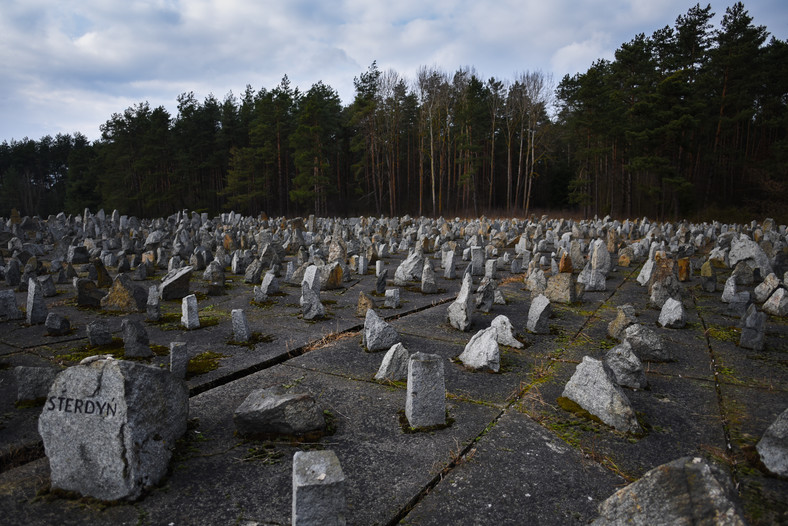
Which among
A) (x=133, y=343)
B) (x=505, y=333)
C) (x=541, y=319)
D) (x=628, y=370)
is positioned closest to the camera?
(x=628, y=370)

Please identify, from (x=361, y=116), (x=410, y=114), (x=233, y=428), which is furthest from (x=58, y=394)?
(x=410, y=114)

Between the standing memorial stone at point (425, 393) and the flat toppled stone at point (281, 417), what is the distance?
0.52 m

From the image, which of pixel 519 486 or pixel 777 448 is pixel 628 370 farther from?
pixel 519 486

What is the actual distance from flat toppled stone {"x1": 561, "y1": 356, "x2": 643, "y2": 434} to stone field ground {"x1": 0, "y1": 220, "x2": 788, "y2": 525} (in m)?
0.07

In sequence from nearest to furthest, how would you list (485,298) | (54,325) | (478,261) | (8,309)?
(54,325), (8,309), (485,298), (478,261)

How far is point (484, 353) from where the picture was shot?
11.2 feet

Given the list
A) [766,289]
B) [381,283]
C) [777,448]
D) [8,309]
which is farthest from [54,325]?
[766,289]

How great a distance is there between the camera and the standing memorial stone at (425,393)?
2502 millimetres

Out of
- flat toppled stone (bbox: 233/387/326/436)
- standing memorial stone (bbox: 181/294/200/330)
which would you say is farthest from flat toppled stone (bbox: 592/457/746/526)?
standing memorial stone (bbox: 181/294/200/330)

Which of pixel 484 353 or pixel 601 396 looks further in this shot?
pixel 484 353

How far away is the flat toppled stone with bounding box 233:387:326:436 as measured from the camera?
2.39 metres

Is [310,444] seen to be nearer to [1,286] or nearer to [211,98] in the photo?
[1,286]

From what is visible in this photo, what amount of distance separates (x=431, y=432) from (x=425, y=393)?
0.71ft

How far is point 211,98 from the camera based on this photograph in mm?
39719
